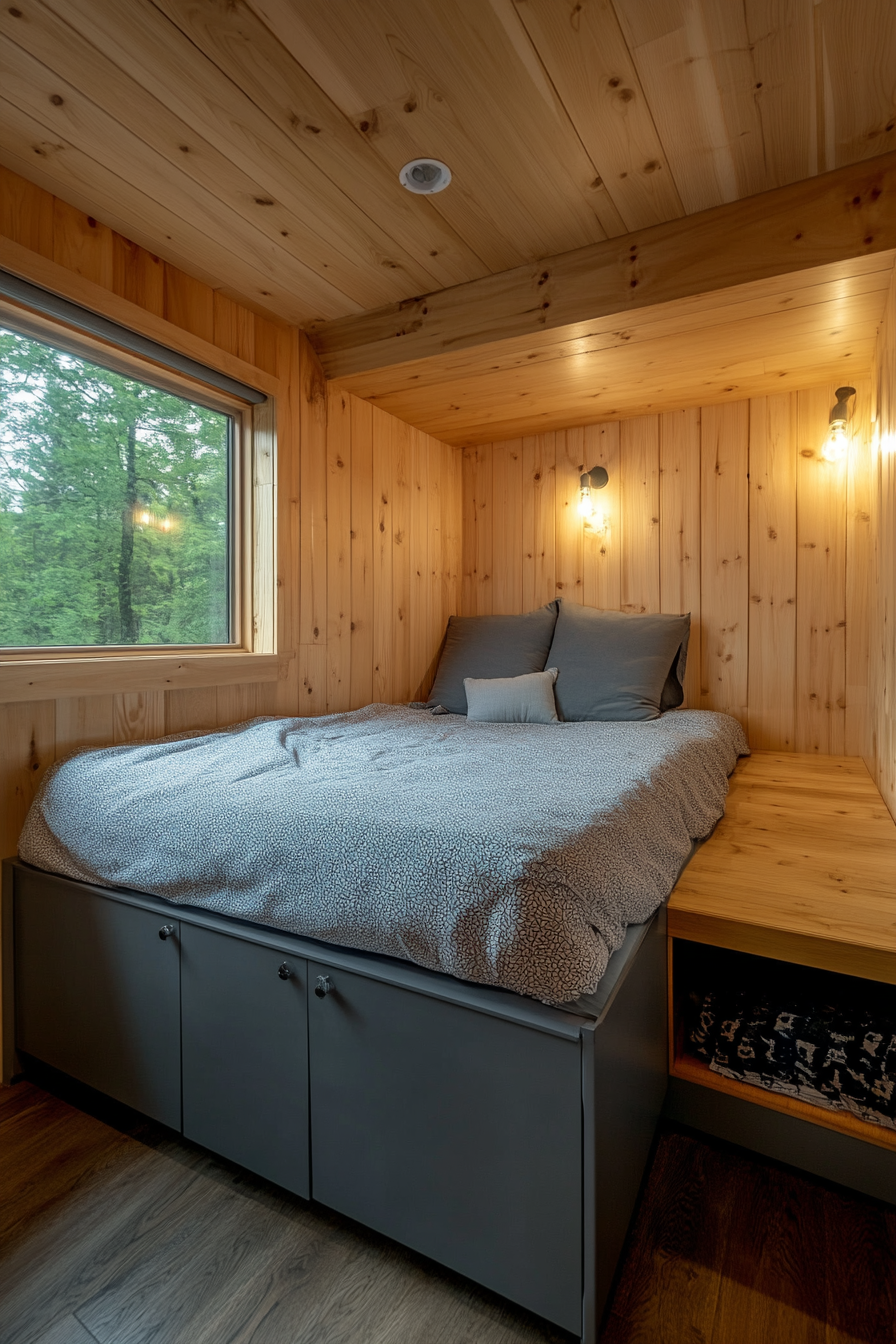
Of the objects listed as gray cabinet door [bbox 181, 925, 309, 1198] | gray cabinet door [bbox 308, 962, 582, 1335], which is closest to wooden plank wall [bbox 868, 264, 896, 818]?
gray cabinet door [bbox 308, 962, 582, 1335]

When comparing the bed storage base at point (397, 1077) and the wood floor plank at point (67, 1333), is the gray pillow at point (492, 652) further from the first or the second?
the wood floor plank at point (67, 1333)

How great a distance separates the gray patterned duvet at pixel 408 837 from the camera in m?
0.95

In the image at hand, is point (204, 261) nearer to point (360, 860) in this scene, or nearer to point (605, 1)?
point (605, 1)

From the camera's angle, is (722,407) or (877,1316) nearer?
(877,1316)

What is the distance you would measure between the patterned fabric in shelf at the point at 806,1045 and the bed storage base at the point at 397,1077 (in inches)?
5.9

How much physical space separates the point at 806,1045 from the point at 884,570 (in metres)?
1.40

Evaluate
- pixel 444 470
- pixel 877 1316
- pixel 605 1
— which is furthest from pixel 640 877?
pixel 444 470

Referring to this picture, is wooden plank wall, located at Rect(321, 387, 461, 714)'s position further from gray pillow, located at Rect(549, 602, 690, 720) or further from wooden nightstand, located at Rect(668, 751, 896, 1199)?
wooden nightstand, located at Rect(668, 751, 896, 1199)

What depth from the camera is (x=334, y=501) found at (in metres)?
2.60

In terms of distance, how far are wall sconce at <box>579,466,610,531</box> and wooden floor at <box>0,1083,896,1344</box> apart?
2.37 meters

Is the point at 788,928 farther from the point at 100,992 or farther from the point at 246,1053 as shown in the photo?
the point at 100,992

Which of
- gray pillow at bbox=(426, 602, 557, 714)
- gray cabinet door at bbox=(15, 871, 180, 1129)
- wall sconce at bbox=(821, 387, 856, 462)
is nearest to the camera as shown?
gray cabinet door at bbox=(15, 871, 180, 1129)

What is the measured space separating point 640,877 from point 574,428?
2446 mm

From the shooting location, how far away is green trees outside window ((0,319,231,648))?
1685 mm
